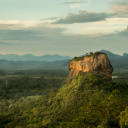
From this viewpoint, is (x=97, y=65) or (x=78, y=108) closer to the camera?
(x=78, y=108)

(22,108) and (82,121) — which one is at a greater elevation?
(82,121)

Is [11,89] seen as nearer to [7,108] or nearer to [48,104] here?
[7,108]

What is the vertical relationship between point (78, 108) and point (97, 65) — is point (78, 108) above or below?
below

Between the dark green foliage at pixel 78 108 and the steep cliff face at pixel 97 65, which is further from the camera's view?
the steep cliff face at pixel 97 65

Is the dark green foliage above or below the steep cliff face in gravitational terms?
below

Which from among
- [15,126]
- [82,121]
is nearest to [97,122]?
[82,121]

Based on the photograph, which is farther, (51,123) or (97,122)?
(51,123)

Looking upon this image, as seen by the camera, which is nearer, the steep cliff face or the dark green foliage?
the dark green foliage

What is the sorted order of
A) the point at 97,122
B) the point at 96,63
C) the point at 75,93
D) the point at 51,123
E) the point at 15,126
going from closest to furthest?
1. the point at 97,122
2. the point at 51,123
3. the point at 15,126
4. the point at 75,93
5. the point at 96,63

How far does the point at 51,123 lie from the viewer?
132 feet

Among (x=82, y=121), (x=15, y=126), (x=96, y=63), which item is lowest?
(x=15, y=126)

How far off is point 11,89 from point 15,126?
50390 mm

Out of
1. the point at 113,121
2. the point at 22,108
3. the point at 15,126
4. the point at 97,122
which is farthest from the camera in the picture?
the point at 22,108

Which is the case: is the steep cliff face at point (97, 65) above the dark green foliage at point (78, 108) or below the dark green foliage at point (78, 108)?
above
